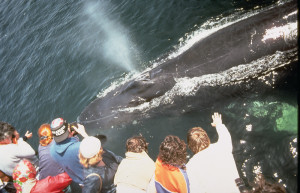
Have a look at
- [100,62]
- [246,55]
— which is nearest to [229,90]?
[246,55]

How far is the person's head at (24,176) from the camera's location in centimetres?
611

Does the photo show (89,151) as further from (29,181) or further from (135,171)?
(29,181)

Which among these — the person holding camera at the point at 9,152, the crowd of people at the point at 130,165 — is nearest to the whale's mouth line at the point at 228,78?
the crowd of people at the point at 130,165

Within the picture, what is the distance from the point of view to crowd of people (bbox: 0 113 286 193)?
4797 millimetres

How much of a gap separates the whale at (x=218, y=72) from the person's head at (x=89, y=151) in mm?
3889

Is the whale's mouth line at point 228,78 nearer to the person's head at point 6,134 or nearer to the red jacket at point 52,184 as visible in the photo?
the red jacket at point 52,184

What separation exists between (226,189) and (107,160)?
9.83 feet

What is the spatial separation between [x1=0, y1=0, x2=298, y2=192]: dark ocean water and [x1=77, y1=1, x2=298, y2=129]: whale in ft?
1.09

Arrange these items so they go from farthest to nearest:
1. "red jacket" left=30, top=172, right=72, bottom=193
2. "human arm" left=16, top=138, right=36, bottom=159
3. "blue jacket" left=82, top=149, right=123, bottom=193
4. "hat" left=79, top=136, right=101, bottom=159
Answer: "human arm" left=16, top=138, right=36, bottom=159 < "red jacket" left=30, top=172, right=72, bottom=193 < "blue jacket" left=82, top=149, right=123, bottom=193 < "hat" left=79, top=136, right=101, bottom=159

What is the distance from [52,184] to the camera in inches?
253

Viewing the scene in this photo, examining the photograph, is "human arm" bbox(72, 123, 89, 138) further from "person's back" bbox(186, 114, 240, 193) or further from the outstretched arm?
"person's back" bbox(186, 114, 240, 193)

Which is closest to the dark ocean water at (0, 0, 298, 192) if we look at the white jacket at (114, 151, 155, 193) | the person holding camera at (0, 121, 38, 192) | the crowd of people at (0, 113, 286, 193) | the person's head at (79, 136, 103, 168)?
the crowd of people at (0, 113, 286, 193)

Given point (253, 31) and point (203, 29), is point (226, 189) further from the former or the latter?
point (203, 29)

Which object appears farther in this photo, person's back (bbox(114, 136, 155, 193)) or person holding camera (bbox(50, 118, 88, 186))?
person holding camera (bbox(50, 118, 88, 186))
